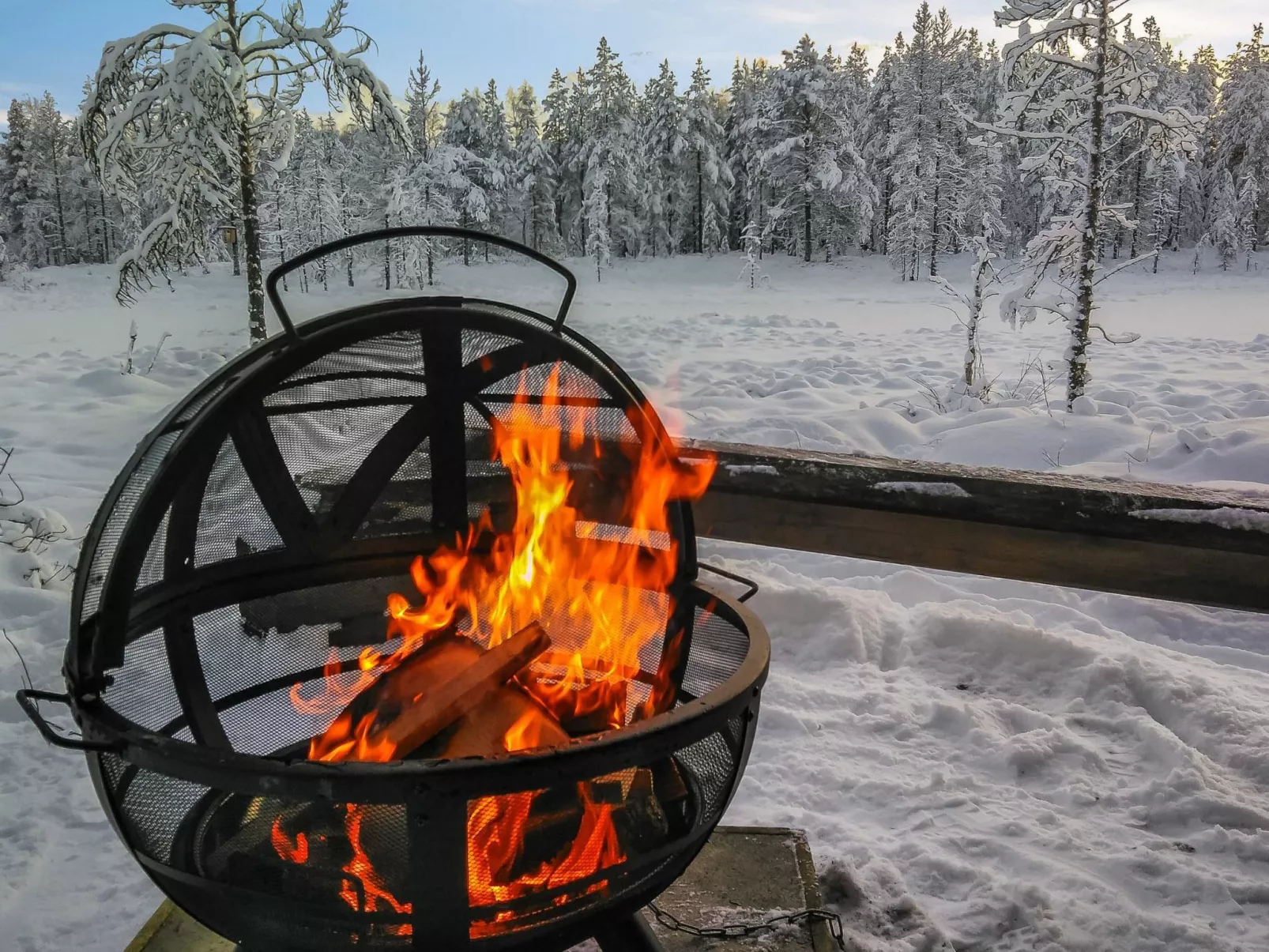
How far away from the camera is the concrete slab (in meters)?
1.80

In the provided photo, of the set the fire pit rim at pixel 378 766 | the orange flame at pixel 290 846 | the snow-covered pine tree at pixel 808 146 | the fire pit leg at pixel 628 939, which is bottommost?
the fire pit leg at pixel 628 939

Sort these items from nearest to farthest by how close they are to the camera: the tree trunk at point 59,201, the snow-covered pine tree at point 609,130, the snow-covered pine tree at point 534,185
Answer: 1. the snow-covered pine tree at point 609,130
2. the snow-covered pine tree at point 534,185
3. the tree trunk at point 59,201

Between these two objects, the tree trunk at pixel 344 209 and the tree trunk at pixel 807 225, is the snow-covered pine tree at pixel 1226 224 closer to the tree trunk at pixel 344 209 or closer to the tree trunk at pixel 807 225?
the tree trunk at pixel 807 225

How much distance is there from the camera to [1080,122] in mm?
9711

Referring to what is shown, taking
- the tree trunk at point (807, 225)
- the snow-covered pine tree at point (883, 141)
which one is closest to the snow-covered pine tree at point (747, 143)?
the tree trunk at point (807, 225)

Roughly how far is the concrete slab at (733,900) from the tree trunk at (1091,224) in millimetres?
8452

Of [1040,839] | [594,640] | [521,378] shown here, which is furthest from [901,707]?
[521,378]

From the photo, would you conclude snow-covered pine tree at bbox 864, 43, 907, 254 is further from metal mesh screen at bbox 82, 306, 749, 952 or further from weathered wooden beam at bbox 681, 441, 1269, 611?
metal mesh screen at bbox 82, 306, 749, 952

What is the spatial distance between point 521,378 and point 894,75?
37115 mm

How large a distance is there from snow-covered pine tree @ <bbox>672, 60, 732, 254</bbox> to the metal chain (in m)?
35.1

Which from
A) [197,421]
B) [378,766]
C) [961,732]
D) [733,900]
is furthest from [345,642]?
[961,732]

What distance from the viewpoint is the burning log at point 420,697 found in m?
1.43

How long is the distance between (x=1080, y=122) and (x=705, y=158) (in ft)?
90.0

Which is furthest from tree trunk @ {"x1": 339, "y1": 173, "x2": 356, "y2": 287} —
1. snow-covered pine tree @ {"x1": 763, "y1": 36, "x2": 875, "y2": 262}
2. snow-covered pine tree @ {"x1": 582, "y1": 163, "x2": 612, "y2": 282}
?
snow-covered pine tree @ {"x1": 763, "y1": 36, "x2": 875, "y2": 262}
